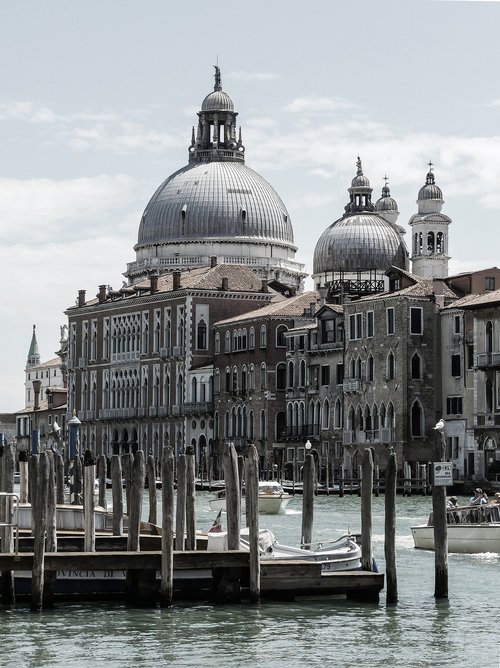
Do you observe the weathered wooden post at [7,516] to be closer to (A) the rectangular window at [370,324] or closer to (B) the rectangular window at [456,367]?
(B) the rectangular window at [456,367]

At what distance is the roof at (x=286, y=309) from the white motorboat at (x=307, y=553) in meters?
52.3

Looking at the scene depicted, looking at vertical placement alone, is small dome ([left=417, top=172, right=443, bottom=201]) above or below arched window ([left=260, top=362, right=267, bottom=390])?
above

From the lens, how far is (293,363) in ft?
250

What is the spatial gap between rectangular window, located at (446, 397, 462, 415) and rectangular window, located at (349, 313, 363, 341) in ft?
16.1

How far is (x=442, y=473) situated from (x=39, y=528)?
16.9ft

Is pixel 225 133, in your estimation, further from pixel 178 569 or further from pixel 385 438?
pixel 178 569

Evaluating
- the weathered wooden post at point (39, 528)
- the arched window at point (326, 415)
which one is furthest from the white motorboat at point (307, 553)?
the arched window at point (326, 415)

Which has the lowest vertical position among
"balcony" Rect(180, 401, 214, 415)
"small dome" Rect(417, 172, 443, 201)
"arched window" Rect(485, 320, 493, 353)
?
"balcony" Rect(180, 401, 214, 415)

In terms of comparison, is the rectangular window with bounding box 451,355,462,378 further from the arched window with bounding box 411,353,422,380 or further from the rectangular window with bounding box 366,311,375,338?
the rectangular window with bounding box 366,311,375,338

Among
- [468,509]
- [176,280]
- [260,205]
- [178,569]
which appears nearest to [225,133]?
[260,205]

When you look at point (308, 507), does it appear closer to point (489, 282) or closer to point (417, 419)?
point (417, 419)

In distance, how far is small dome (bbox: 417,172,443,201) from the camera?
3607 inches

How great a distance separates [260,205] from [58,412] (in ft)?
60.3

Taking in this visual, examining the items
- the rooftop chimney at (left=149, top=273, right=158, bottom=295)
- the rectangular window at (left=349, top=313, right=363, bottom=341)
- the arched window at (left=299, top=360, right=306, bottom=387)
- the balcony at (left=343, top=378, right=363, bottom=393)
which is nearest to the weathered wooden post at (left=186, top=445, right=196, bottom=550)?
the rectangular window at (left=349, top=313, right=363, bottom=341)
